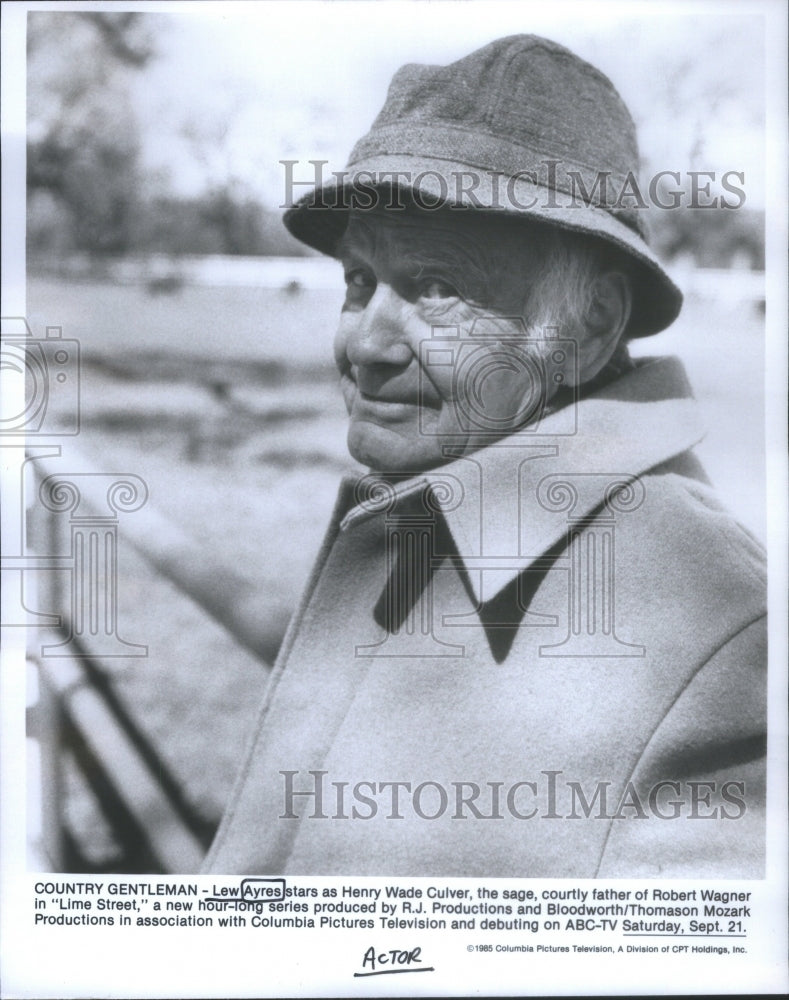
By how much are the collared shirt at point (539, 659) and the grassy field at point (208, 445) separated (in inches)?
5.4

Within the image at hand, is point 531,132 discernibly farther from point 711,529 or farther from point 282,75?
point 711,529

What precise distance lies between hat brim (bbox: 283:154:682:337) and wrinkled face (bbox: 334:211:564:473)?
4 cm

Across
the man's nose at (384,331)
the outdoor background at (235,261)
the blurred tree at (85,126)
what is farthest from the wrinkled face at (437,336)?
the blurred tree at (85,126)

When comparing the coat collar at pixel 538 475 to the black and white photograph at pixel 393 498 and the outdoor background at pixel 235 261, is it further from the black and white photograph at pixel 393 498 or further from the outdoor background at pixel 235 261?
the outdoor background at pixel 235 261

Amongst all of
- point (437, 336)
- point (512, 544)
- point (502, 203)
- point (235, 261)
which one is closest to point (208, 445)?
point (235, 261)

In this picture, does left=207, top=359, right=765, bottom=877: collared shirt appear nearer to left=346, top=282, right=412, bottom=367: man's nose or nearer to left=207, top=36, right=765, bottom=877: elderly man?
left=207, top=36, right=765, bottom=877: elderly man

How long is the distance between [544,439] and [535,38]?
87 cm

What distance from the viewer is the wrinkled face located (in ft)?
8.12

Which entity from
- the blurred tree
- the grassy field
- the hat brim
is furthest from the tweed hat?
the blurred tree

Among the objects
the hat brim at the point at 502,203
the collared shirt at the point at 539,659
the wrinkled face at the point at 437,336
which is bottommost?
the collared shirt at the point at 539,659

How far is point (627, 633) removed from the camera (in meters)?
2.56

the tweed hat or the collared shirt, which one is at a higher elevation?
the tweed hat

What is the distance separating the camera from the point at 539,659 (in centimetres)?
254

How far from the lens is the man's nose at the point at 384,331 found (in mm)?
2492
